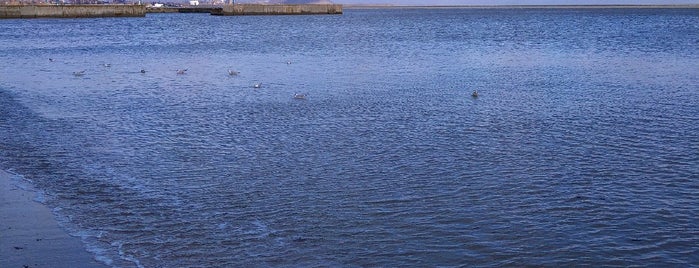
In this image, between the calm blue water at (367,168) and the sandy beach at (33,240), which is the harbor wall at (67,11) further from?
the sandy beach at (33,240)

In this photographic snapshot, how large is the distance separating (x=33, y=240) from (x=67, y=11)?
345 ft

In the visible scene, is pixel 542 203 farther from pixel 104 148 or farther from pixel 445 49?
pixel 445 49

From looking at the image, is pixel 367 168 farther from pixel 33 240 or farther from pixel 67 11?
pixel 67 11

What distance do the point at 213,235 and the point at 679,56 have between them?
103 ft

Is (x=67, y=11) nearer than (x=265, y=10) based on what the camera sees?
Yes

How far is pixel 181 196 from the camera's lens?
11.0m

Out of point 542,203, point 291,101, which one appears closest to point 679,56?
point 291,101

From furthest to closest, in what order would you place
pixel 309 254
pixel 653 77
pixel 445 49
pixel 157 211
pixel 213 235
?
pixel 445 49 → pixel 653 77 → pixel 157 211 → pixel 213 235 → pixel 309 254

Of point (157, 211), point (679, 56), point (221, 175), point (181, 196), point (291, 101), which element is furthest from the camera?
point (679, 56)

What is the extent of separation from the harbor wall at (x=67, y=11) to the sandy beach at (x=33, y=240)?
98951 millimetres

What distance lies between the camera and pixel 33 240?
28.6 feet

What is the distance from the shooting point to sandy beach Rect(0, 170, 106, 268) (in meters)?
8.00

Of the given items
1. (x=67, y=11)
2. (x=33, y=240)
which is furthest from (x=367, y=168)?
(x=67, y=11)

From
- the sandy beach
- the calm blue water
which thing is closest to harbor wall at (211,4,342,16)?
the calm blue water
